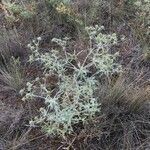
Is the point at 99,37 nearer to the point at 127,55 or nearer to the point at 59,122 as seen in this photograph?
the point at 127,55

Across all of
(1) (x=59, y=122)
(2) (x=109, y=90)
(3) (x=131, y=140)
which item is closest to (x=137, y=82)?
(2) (x=109, y=90)

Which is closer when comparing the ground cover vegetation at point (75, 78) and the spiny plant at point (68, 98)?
the spiny plant at point (68, 98)

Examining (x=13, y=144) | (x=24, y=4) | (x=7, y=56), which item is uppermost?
(x=24, y=4)

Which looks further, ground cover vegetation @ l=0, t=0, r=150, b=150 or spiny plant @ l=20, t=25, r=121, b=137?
ground cover vegetation @ l=0, t=0, r=150, b=150

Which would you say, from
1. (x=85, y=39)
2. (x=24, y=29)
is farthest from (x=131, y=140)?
(x=24, y=29)

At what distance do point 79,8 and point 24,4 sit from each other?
0.60m

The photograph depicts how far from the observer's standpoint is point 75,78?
2.90 meters

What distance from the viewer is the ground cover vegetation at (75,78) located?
2.79 meters

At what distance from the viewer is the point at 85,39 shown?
3547 mm

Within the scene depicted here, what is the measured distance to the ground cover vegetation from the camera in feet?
9.17

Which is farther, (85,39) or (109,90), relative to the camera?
(85,39)

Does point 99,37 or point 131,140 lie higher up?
point 99,37

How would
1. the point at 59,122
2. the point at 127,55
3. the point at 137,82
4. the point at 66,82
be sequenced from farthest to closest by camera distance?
the point at 127,55
the point at 137,82
the point at 66,82
the point at 59,122

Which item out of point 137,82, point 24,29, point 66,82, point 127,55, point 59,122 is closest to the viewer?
point 59,122
